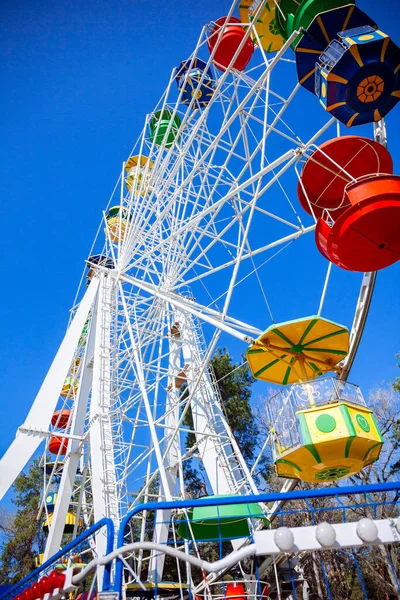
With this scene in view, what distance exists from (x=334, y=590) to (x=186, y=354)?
526 inches

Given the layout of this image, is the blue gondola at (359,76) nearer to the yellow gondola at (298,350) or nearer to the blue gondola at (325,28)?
the blue gondola at (325,28)

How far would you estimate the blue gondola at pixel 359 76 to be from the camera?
557 centimetres

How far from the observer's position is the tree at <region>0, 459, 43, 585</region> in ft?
69.0

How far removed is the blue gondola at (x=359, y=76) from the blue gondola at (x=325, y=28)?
1.26ft

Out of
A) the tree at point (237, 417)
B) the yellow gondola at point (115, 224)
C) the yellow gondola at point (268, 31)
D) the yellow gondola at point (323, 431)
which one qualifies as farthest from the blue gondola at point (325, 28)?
the tree at point (237, 417)

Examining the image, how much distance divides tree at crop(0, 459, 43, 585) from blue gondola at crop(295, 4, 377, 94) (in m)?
21.6

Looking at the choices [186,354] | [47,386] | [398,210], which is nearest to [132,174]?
[186,354]

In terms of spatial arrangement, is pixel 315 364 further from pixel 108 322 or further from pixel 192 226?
pixel 108 322

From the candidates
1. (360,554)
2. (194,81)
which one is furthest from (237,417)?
(194,81)

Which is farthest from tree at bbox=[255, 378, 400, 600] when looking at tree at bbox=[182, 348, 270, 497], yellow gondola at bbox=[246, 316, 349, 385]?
yellow gondola at bbox=[246, 316, 349, 385]

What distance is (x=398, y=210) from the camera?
16.4ft

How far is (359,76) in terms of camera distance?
18.8 ft

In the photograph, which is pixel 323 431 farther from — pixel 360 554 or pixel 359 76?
pixel 360 554

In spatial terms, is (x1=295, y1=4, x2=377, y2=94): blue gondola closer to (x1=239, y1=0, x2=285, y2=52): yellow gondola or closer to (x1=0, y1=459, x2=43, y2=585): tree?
(x1=239, y1=0, x2=285, y2=52): yellow gondola
